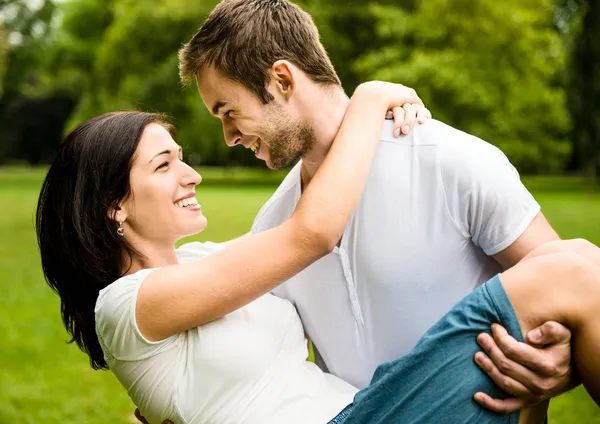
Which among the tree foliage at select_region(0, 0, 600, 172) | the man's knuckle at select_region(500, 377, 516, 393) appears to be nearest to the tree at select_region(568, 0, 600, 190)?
the tree foliage at select_region(0, 0, 600, 172)

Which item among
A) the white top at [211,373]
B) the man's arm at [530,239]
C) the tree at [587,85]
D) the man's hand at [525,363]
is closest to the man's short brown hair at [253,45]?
the white top at [211,373]

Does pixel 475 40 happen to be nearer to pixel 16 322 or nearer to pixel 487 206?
pixel 16 322

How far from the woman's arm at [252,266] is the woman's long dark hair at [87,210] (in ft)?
1.10

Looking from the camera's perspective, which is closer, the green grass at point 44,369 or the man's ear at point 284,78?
the man's ear at point 284,78

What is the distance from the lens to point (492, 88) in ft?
83.5

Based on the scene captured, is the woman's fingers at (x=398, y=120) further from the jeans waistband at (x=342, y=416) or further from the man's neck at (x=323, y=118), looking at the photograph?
the jeans waistband at (x=342, y=416)

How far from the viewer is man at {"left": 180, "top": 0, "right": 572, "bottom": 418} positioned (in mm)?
2346

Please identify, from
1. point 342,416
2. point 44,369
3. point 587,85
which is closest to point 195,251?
point 342,416

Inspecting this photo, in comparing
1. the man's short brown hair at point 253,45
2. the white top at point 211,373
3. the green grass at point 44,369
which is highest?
the man's short brown hair at point 253,45

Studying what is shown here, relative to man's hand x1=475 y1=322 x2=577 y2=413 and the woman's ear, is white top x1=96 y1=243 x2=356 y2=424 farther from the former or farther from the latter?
man's hand x1=475 y1=322 x2=577 y2=413

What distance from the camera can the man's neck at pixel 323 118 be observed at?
2668mm

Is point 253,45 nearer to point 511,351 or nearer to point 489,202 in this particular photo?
point 489,202

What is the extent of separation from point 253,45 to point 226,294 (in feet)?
3.06

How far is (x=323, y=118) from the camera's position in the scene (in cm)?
267
